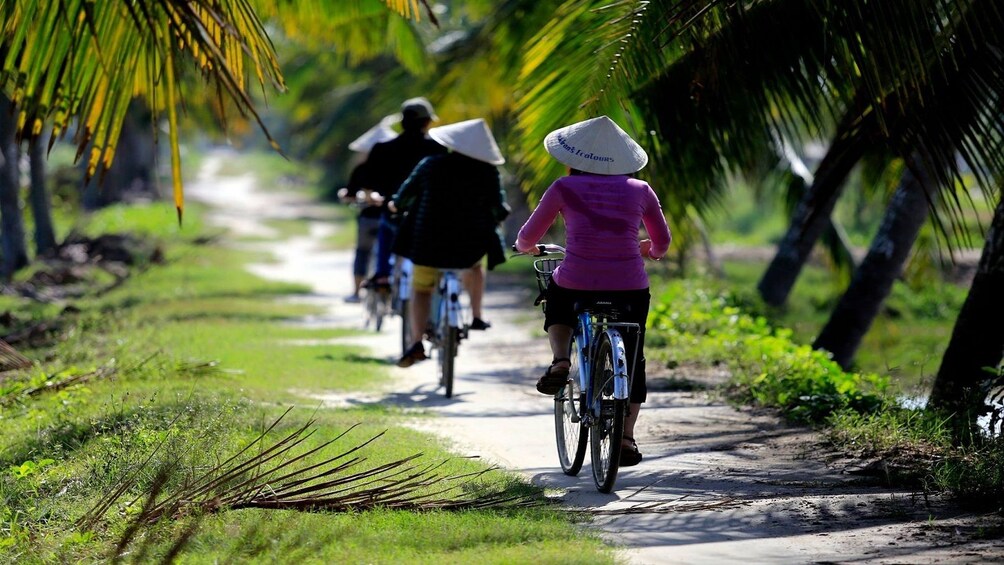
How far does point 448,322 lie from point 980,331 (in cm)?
348

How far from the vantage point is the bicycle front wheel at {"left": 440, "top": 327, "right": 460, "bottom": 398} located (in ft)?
31.0

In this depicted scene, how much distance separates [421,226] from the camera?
945 cm

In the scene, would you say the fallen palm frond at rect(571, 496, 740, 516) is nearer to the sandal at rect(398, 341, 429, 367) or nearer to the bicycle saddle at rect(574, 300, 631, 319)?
the bicycle saddle at rect(574, 300, 631, 319)

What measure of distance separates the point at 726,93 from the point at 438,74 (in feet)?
26.1

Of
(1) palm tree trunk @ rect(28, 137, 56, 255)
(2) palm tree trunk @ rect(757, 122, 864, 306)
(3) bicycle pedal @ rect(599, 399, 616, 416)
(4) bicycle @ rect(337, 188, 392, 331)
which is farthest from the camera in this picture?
(1) palm tree trunk @ rect(28, 137, 56, 255)

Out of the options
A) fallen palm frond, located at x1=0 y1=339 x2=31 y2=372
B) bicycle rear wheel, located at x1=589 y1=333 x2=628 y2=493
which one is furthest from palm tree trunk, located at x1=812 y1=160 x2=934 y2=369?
fallen palm frond, located at x1=0 y1=339 x2=31 y2=372

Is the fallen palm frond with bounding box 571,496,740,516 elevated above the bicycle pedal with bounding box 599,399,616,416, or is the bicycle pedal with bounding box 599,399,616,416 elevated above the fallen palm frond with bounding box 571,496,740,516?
the bicycle pedal with bounding box 599,399,616,416

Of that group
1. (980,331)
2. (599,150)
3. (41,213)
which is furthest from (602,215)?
(41,213)

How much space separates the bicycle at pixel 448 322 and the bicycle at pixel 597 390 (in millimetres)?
2646

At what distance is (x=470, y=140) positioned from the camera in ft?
29.7

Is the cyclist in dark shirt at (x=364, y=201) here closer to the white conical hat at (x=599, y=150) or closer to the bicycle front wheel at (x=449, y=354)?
the bicycle front wheel at (x=449, y=354)

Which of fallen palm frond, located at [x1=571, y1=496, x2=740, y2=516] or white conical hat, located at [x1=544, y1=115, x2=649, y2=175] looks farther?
white conical hat, located at [x1=544, y1=115, x2=649, y2=175]

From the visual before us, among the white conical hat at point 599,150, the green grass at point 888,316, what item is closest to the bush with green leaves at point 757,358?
the green grass at point 888,316

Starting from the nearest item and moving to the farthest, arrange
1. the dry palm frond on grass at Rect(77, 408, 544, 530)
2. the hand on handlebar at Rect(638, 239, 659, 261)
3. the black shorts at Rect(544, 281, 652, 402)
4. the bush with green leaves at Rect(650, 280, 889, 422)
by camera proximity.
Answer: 1. the dry palm frond on grass at Rect(77, 408, 544, 530)
2. the black shorts at Rect(544, 281, 652, 402)
3. the hand on handlebar at Rect(638, 239, 659, 261)
4. the bush with green leaves at Rect(650, 280, 889, 422)
